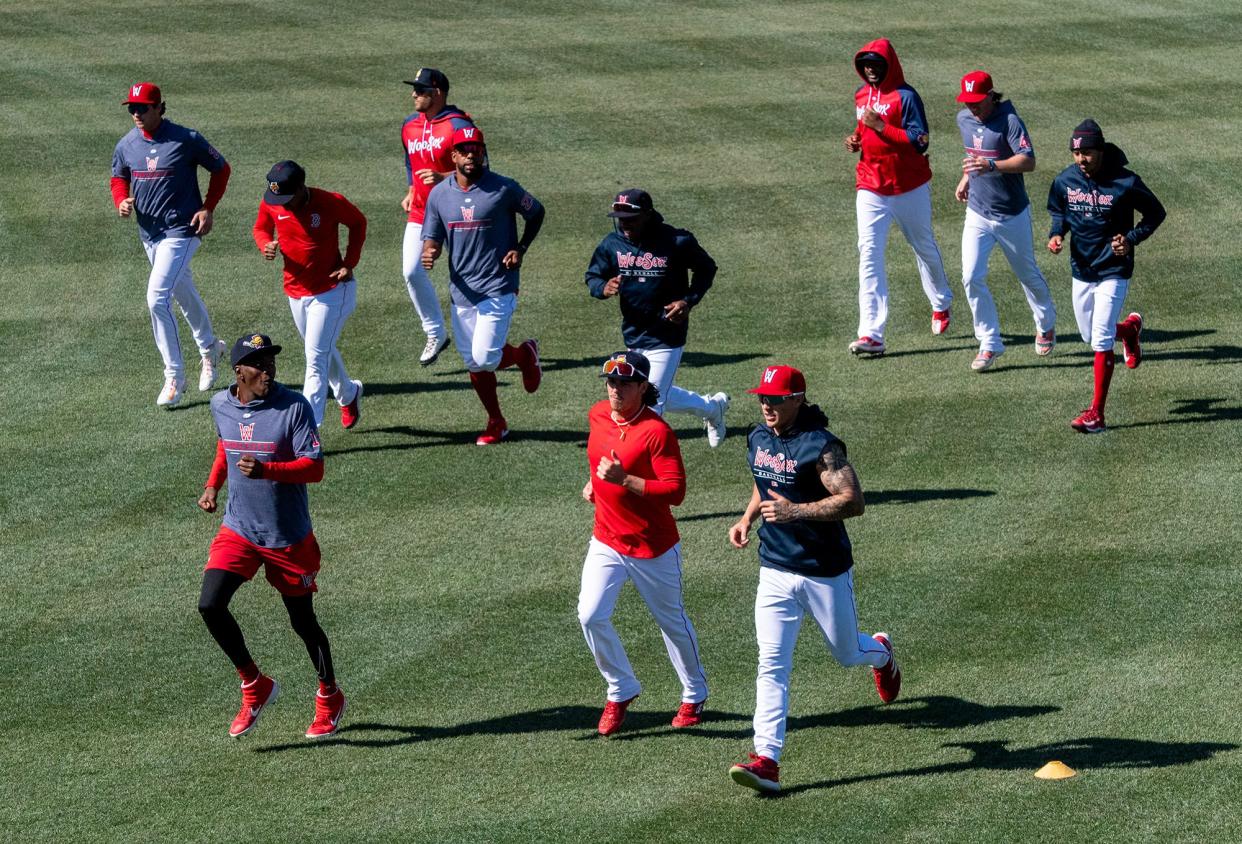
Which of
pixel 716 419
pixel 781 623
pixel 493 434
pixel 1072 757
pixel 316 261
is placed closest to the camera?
pixel 781 623

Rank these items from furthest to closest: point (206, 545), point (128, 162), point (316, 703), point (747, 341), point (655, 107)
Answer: point (655, 107), point (747, 341), point (128, 162), point (206, 545), point (316, 703)

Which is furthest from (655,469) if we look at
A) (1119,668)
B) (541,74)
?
(541,74)

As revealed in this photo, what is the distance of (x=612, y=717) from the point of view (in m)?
9.66

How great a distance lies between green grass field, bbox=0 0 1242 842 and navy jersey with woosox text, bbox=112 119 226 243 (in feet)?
5.47

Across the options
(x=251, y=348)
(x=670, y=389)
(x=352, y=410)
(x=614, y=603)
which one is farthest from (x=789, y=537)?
(x=352, y=410)

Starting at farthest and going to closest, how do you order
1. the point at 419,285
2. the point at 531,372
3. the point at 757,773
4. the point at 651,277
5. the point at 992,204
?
1. the point at 419,285
2. the point at 992,204
3. the point at 531,372
4. the point at 651,277
5. the point at 757,773

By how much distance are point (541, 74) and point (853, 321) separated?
9.72 metres

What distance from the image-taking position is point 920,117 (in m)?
15.3

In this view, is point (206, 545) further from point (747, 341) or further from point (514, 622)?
point (747, 341)

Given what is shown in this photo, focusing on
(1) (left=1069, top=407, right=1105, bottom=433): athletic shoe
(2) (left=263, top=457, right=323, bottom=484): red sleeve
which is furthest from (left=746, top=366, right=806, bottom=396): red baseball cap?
(1) (left=1069, top=407, right=1105, bottom=433): athletic shoe

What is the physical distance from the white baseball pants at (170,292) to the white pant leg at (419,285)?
186cm

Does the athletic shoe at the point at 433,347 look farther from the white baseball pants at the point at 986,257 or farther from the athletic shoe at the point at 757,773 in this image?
the athletic shoe at the point at 757,773

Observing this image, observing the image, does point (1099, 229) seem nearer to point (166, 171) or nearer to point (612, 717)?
point (612, 717)

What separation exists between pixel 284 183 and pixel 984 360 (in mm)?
6327
